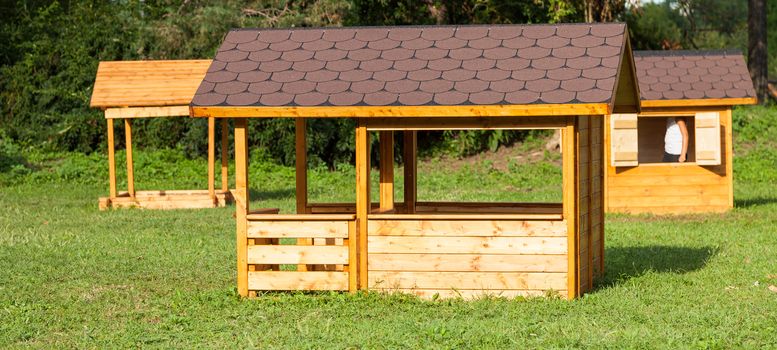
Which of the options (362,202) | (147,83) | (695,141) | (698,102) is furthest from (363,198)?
(147,83)

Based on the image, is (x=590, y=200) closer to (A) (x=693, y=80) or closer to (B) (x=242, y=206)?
(B) (x=242, y=206)

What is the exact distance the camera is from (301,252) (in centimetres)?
1154

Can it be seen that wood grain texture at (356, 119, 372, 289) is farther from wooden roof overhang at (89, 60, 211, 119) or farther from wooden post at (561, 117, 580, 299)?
wooden roof overhang at (89, 60, 211, 119)

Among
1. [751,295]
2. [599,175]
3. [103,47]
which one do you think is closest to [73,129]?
[103,47]

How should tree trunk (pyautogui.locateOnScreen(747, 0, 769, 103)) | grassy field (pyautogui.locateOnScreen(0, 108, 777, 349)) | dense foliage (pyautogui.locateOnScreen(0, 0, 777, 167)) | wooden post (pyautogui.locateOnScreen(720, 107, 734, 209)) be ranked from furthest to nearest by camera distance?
tree trunk (pyautogui.locateOnScreen(747, 0, 769, 103))
dense foliage (pyautogui.locateOnScreen(0, 0, 777, 167))
wooden post (pyautogui.locateOnScreen(720, 107, 734, 209))
grassy field (pyautogui.locateOnScreen(0, 108, 777, 349))

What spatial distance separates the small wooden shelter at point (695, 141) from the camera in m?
20.0

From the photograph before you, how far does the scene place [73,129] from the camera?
97.9 ft

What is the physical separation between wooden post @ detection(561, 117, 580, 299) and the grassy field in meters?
0.25

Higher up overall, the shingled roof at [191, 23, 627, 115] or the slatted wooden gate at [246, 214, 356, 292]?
the shingled roof at [191, 23, 627, 115]

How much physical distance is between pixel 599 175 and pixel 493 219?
7.24 feet

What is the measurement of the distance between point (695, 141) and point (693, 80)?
101 cm

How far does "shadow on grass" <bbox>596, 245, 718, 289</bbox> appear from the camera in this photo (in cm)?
1316

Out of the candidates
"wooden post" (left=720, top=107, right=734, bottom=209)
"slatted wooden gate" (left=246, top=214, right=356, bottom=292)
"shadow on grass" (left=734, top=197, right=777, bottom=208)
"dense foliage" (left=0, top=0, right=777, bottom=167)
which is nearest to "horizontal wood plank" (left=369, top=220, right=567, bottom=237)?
"slatted wooden gate" (left=246, top=214, right=356, bottom=292)

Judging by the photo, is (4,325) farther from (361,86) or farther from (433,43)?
(433,43)
